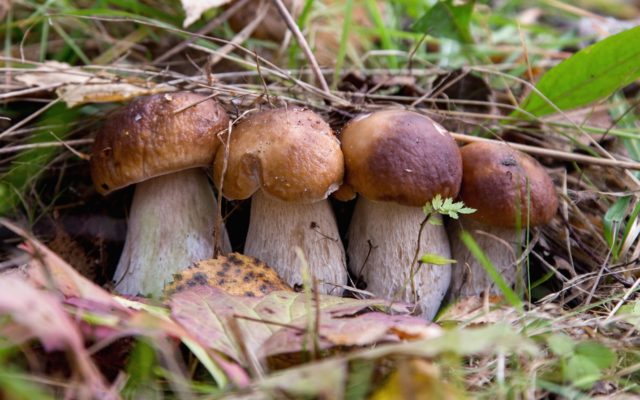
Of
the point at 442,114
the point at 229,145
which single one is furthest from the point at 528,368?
the point at 442,114

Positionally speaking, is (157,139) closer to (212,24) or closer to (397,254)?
(397,254)

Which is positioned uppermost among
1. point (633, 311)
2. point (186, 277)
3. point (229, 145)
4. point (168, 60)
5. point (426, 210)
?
point (168, 60)

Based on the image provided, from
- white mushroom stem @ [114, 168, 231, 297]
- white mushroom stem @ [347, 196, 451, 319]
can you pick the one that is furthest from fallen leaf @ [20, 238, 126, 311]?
white mushroom stem @ [347, 196, 451, 319]

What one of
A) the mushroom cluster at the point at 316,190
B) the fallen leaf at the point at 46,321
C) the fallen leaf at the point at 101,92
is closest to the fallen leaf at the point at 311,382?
the fallen leaf at the point at 46,321

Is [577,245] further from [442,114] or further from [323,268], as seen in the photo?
[323,268]

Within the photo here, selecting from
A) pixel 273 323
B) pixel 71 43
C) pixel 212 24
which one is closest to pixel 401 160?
pixel 273 323

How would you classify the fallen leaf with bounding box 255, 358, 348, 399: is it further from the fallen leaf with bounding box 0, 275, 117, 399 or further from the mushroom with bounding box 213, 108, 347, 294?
the mushroom with bounding box 213, 108, 347, 294
